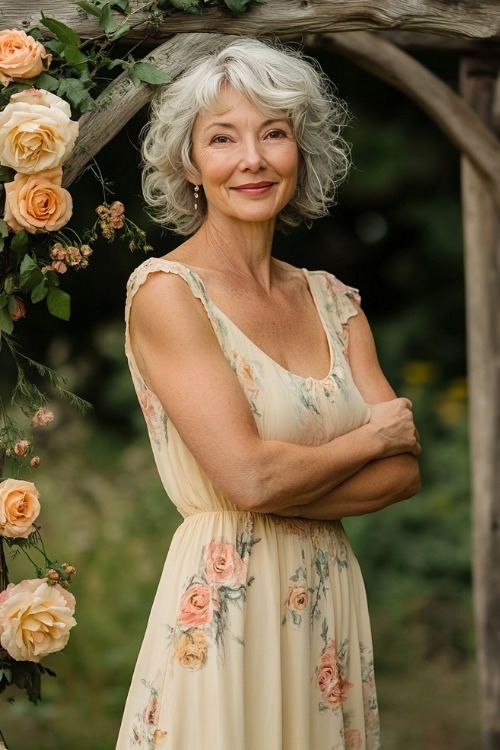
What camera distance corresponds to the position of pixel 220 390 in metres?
2.27

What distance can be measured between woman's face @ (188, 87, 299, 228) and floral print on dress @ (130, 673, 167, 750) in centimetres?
98

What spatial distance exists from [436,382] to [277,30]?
12.5ft

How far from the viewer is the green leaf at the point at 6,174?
2311 millimetres

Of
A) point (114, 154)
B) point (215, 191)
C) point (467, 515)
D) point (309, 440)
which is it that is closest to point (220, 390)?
point (309, 440)

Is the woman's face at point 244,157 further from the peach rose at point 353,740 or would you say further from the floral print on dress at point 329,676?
the peach rose at point 353,740

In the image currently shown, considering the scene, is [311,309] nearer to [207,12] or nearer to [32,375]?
[207,12]

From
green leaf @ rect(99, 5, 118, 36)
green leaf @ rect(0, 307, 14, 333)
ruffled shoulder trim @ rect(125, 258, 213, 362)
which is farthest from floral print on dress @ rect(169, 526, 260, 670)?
green leaf @ rect(99, 5, 118, 36)

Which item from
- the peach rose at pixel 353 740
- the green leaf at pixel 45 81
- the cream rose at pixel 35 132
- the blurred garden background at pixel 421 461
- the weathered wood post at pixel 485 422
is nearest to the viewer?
the cream rose at pixel 35 132

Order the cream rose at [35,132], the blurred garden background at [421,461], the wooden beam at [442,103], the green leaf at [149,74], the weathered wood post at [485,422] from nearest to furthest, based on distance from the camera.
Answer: the cream rose at [35,132] → the green leaf at [149,74] → the wooden beam at [442,103] → the weathered wood post at [485,422] → the blurred garden background at [421,461]

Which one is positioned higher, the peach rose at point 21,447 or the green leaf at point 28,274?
the green leaf at point 28,274

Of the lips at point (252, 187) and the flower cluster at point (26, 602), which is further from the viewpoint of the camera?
the lips at point (252, 187)

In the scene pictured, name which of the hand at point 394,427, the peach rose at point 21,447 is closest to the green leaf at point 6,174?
the peach rose at point 21,447

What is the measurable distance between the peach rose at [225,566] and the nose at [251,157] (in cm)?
76

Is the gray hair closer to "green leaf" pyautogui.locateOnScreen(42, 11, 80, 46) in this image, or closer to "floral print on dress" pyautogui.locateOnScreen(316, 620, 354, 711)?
"green leaf" pyautogui.locateOnScreen(42, 11, 80, 46)
